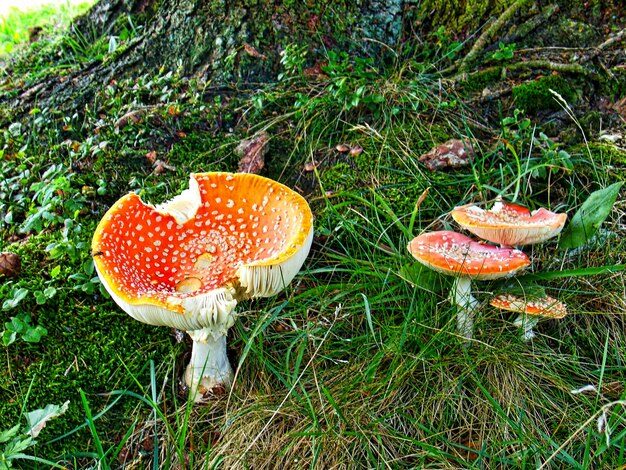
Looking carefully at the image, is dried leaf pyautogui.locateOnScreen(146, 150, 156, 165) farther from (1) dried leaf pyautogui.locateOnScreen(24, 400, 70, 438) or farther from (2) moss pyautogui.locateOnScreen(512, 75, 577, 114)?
(2) moss pyautogui.locateOnScreen(512, 75, 577, 114)

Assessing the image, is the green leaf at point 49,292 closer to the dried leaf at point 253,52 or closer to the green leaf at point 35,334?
the green leaf at point 35,334

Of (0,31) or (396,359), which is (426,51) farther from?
(0,31)

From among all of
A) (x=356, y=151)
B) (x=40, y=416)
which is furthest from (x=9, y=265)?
(x=356, y=151)

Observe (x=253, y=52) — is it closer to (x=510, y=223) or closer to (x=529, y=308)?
(x=510, y=223)

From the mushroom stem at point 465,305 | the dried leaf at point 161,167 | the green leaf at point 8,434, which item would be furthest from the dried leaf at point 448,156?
the green leaf at point 8,434

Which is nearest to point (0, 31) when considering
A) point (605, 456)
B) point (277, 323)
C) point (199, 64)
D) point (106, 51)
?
point (106, 51)

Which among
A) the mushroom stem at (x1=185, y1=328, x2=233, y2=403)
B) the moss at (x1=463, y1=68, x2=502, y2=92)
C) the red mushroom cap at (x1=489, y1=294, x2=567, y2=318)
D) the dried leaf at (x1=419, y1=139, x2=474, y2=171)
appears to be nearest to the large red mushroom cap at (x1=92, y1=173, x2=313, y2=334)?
the mushroom stem at (x1=185, y1=328, x2=233, y2=403)
